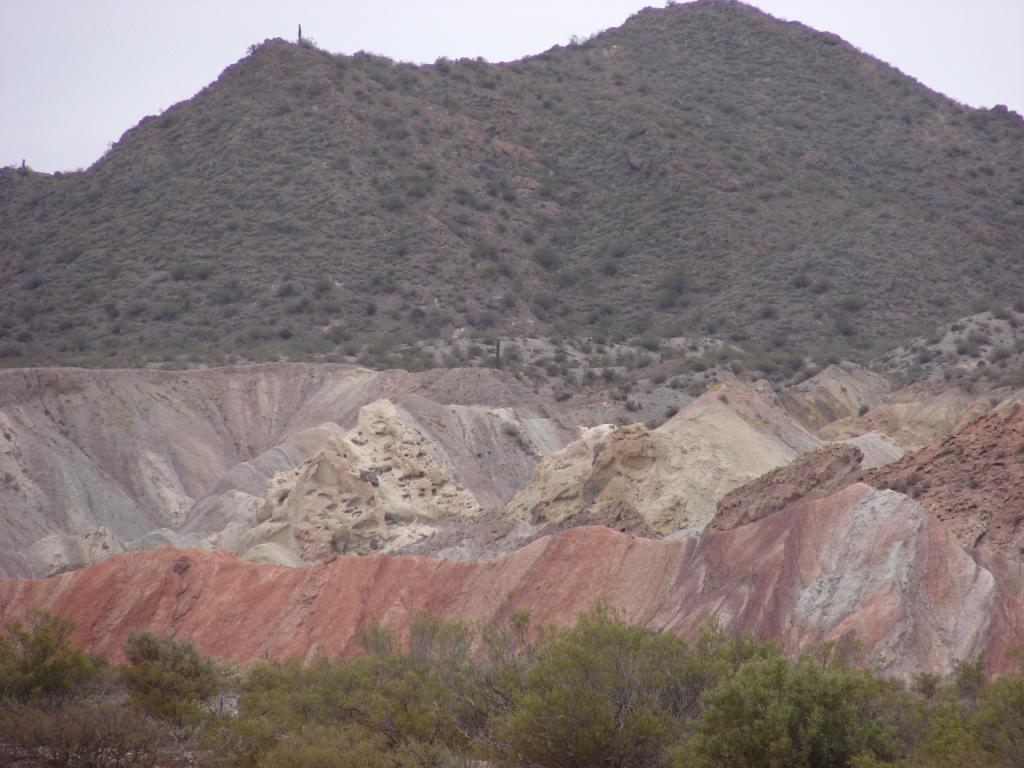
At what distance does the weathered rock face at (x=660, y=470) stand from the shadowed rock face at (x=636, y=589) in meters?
6.15

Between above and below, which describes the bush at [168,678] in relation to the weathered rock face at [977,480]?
below

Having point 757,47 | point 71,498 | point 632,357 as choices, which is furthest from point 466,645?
point 757,47

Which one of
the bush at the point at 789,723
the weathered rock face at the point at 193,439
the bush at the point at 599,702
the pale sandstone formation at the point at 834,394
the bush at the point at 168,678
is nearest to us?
the bush at the point at 789,723

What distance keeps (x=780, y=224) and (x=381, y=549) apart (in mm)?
58015

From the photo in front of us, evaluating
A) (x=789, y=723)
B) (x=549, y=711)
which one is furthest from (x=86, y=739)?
(x=789, y=723)

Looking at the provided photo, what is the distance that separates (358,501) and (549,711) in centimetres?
2480

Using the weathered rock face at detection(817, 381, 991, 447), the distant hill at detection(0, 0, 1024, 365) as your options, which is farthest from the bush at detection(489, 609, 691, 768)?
the distant hill at detection(0, 0, 1024, 365)

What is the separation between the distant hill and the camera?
84.3m

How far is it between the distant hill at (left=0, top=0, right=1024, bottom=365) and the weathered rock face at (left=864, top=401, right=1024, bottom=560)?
48642 mm

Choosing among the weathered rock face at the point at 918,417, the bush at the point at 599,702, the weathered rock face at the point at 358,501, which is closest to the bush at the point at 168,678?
the bush at the point at 599,702

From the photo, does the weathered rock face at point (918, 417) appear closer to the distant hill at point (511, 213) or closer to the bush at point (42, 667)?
the distant hill at point (511, 213)

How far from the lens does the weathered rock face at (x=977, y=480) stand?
26891 millimetres

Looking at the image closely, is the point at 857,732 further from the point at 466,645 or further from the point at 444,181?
the point at 444,181

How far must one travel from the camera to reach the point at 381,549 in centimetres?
4144
